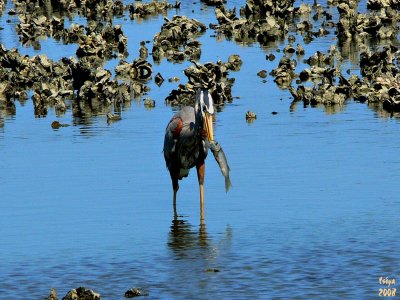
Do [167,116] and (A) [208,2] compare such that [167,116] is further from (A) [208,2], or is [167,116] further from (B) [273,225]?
(A) [208,2]

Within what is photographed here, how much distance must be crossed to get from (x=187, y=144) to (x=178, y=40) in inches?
995

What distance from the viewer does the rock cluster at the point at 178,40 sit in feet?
136

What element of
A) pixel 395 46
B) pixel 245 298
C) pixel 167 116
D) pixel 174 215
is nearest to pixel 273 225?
pixel 174 215

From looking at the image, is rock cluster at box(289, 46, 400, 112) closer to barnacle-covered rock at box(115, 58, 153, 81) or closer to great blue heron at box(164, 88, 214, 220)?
barnacle-covered rock at box(115, 58, 153, 81)

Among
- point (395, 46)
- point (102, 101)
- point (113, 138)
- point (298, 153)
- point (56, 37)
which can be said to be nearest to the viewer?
point (298, 153)

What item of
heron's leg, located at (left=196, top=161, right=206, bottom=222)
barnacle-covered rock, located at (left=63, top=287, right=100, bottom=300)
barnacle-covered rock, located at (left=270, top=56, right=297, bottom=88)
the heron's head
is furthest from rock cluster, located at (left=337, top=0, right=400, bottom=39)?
barnacle-covered rock, located at (left=63, top=287, right=100, bottom=300)

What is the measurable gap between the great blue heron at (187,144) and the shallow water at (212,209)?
0.57 m

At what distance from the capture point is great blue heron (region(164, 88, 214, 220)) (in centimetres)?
2040

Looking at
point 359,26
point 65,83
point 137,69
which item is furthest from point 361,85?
point 359,26

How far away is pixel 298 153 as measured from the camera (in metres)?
25.1

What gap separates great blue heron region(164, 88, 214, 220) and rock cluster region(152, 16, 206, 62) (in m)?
19.5

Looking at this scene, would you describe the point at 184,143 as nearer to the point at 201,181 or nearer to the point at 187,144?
the point at 187,144

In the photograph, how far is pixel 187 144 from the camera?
2072 centimetres

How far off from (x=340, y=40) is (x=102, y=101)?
1327 centimetres
